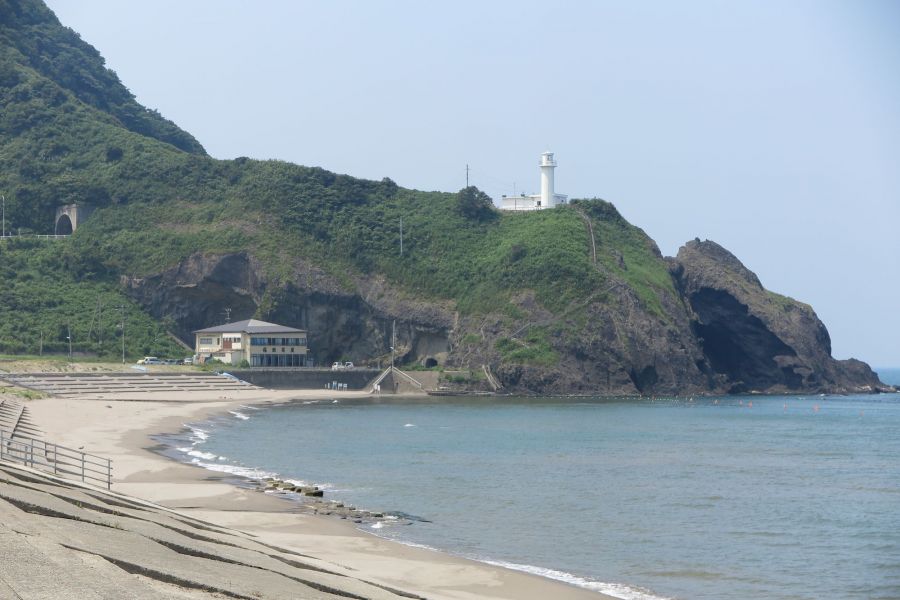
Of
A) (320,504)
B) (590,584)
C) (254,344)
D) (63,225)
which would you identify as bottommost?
(590,584)

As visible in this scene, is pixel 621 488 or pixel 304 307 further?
pixel 304 307

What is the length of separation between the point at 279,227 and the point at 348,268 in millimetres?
10470

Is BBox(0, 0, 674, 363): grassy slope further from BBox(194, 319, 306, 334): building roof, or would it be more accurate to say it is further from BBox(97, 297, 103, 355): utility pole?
BBox(194, 319, 306, 334): building roof

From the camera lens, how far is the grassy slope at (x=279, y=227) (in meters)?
123

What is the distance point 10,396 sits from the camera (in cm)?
6369

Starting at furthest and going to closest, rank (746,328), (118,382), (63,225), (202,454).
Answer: (63,225)
(746,328)
(118,382)
(202,454)

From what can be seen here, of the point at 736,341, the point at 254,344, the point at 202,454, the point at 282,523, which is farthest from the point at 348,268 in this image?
the point at 282,523

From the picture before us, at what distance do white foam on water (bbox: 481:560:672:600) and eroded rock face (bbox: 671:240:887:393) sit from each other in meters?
105

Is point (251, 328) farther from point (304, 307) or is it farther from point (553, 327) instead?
point (553, 327)

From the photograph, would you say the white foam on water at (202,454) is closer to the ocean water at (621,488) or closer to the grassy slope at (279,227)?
the ocean water at (621,488)

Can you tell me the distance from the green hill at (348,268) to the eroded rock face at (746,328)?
369cm

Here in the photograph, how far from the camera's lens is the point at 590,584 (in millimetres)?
24344

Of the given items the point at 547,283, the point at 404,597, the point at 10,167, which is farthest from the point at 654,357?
the point at 404,597

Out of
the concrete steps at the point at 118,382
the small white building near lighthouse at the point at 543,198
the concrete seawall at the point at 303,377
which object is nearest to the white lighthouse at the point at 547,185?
the small white building near lighthouse at the point at 543,198
